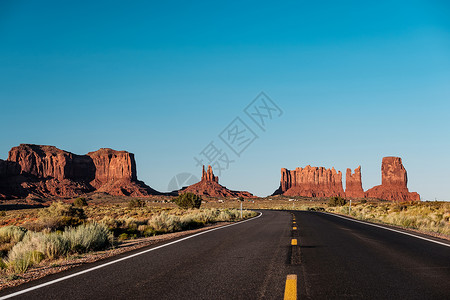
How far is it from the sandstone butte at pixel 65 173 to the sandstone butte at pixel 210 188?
56.5 feet

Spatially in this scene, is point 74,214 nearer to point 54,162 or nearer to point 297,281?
point 297,281

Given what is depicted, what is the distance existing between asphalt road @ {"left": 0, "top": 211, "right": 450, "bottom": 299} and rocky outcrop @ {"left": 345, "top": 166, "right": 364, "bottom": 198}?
163290 millimetres

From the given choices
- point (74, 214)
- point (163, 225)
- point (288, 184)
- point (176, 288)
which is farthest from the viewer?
point (288, 184)

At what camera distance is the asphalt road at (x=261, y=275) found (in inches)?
200

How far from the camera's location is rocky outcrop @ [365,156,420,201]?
15050 cm

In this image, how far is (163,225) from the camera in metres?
19.2

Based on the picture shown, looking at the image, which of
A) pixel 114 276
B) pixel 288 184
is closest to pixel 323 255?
pixel 114 276

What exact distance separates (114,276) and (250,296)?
9.10 feet

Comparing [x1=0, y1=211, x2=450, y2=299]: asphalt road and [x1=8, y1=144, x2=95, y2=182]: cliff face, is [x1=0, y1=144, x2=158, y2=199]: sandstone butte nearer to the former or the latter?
[x1=8, y1=144, x2=95, y2=182]: cliff face

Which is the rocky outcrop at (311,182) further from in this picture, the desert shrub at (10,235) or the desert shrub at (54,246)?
the desert shrub at (54,246)

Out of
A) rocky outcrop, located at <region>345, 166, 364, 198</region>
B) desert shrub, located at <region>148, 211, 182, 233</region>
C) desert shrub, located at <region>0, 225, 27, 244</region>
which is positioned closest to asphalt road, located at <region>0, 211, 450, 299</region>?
desert shrub, located at <region>148, 211, 182, 233</region>

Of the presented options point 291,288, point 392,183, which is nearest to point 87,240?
point 291,288

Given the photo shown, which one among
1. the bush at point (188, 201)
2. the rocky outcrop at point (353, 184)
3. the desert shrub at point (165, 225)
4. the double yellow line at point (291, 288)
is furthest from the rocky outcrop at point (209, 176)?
the double yellow line at point (291, 288)

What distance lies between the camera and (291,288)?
17.1ft
